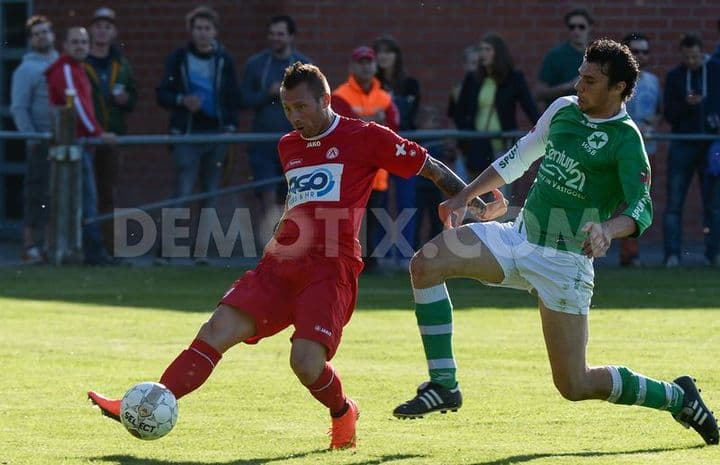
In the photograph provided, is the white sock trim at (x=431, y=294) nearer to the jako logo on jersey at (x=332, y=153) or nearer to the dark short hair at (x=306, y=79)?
the jako logo on jersey at (x=332, y=153)

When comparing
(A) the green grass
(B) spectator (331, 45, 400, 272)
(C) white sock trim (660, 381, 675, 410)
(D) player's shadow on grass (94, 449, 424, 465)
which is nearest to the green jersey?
(C) white sock trim (660, 381, 675, 410)

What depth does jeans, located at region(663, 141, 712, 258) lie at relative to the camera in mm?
15094

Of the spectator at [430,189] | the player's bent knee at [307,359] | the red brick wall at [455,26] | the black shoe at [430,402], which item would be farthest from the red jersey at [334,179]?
the red brick wall at [455,26]

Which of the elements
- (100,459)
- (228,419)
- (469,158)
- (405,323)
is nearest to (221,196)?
(469,158)

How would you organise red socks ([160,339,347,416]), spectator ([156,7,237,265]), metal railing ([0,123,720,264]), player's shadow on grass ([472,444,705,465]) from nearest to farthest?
player's shadow on grass ([472,444,705,465]), red socks ([160,339,347,416]), metal railing ([0,123,720,264]), spectator ([156,7,237,265])

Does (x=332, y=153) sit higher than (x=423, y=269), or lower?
higher

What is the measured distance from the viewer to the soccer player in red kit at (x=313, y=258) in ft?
22.2

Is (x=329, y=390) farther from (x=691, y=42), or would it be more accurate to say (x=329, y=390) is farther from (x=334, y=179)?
(x=691, y=42)

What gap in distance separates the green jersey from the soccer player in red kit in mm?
455

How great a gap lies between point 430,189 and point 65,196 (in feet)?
11.7

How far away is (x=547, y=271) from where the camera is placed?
700 centimetres

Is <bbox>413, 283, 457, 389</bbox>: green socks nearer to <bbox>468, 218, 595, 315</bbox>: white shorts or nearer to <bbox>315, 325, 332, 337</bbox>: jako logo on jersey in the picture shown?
<bbox>468, 218, 595, 315</bbox>: white shorts

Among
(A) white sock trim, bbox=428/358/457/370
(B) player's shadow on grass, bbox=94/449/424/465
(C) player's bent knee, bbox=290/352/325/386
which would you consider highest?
(C) player's bent knee, bbox=290/352/325/386

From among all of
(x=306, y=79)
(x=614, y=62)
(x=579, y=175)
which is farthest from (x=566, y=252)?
(x=306, y=79)
